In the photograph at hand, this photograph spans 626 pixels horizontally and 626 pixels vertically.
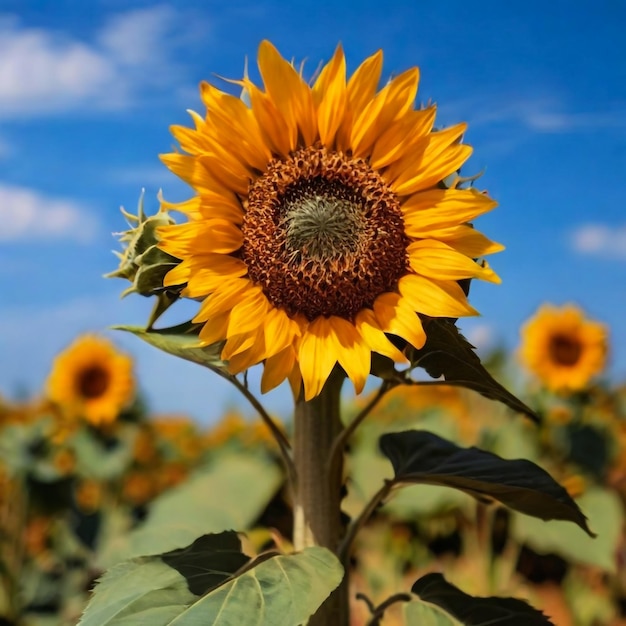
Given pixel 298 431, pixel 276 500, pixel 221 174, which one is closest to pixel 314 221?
pixel 221 174

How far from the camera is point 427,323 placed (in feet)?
2.88

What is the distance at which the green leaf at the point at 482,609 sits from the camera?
942 millimetres

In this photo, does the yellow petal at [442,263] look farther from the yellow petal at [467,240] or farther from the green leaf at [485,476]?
the green leaf at [485,476]

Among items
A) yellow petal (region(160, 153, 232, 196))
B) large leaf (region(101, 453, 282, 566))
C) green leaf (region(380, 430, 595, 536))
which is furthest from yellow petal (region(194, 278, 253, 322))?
large leaf (region(101, 453, 282, 566))

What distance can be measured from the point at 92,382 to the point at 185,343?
2239 mm

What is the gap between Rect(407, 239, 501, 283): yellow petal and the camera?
86 cm

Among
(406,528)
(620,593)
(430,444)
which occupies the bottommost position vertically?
(620,593)

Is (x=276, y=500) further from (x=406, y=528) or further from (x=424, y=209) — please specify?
(x=406, y=528)

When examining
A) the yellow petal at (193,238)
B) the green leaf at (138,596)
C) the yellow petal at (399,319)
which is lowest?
the green leaf at (138,596)

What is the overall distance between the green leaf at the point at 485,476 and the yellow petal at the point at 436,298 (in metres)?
0.21

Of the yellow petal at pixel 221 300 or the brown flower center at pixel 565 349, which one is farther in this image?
the brown flower center at pixel 565 349

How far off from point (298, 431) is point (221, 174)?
0.98 ft

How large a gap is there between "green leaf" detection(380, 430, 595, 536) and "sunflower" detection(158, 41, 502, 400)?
0.63ft

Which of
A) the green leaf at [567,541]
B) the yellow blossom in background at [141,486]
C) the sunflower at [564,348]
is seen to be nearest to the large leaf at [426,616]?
the green leaf at [567,541]
